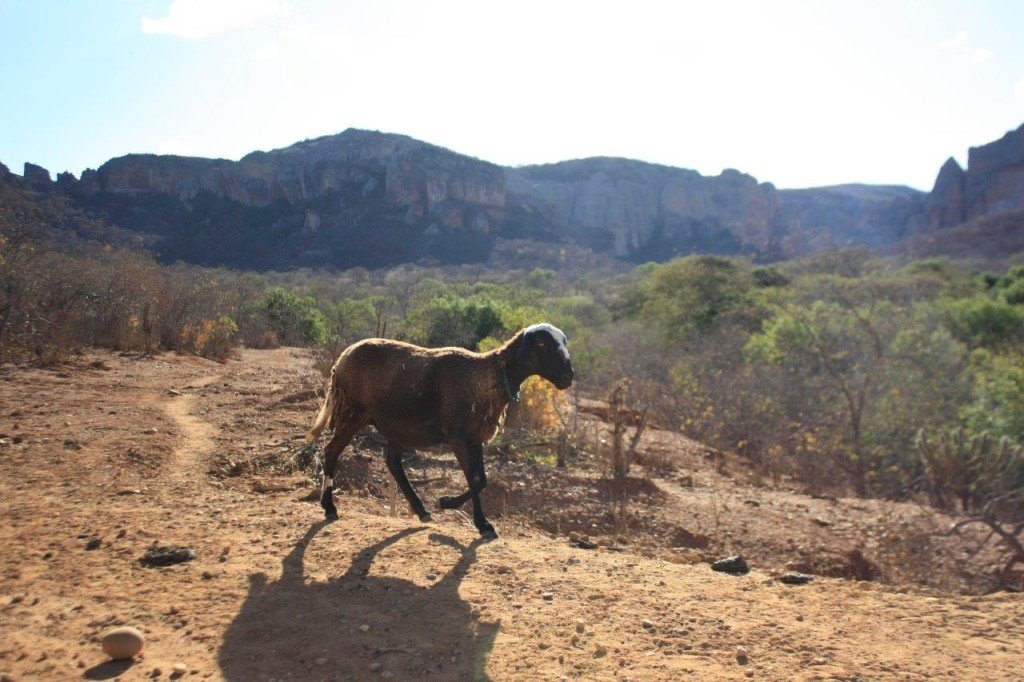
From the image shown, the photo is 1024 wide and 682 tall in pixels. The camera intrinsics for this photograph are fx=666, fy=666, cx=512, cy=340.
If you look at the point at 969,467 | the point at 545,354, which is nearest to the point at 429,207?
the point at 969,467

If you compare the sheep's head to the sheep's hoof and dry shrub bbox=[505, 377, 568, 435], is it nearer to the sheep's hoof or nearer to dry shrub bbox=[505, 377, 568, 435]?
the sheep's hoof

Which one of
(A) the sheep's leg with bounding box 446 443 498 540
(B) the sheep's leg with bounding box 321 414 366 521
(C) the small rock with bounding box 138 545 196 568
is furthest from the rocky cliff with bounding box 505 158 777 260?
(C) the small rock with bounding box 138 545 196 568

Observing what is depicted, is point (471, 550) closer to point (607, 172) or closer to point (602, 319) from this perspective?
point (602, 319)

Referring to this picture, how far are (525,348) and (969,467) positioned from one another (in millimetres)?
7685

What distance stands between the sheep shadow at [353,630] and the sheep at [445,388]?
112 cm

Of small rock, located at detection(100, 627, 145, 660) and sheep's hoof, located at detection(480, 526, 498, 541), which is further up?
small rock, located at detection(100, 627, 145, 660)

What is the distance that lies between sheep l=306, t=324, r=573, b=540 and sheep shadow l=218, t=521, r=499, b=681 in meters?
1.12

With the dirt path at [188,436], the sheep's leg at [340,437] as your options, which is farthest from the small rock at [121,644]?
the dirt path at [188,436]

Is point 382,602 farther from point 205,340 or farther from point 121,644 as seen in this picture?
point 205,340

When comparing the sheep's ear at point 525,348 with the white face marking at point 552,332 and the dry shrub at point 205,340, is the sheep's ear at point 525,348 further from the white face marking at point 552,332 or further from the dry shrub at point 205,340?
the dry shrub at point 205,340

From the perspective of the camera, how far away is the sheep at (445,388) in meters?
5.17

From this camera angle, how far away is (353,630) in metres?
Answer: 3.46

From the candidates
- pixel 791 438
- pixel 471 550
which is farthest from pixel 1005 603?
pixel 791 438

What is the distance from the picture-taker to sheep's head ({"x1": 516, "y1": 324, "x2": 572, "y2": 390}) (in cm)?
511
